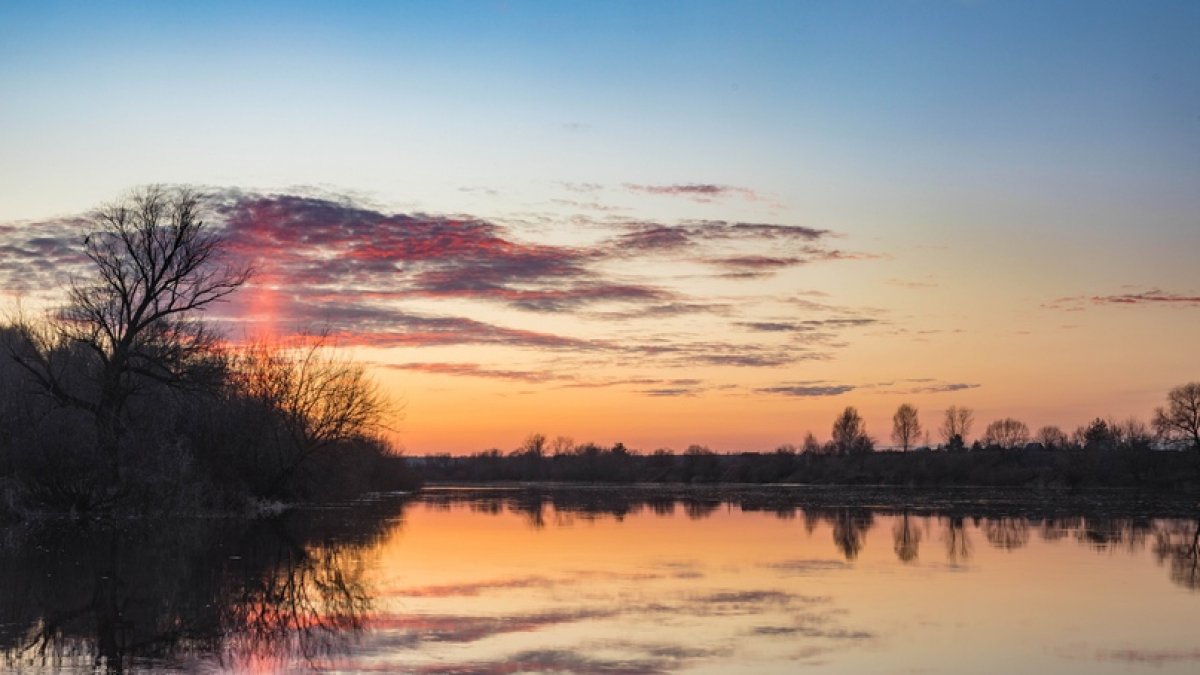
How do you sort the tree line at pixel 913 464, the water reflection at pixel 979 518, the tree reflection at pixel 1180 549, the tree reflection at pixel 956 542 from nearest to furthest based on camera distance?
the tree reflection at pixel 1180 549
the tree reflection at pixel 956 542
the water reflection at pixel 979 518
the tree line at pixel 913 464

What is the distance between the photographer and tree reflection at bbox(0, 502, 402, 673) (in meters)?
12.7

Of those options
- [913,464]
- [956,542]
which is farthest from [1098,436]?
[956,542]

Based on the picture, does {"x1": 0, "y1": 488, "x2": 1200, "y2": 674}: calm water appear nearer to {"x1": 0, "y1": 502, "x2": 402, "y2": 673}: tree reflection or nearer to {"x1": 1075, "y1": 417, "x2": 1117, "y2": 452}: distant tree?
{"x1": 0, "y1": 502, "x2": 402, "y2": 673}: tree reflection

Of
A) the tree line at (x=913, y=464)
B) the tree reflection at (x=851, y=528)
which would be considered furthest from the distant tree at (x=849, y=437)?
the tree reflection at (x=851, y=528)

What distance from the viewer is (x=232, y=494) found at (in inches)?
1801

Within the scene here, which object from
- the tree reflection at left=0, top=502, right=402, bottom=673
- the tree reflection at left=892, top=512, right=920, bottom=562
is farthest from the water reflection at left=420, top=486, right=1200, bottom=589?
the tree reflection at left=0, top=502, right=402, bottom=673

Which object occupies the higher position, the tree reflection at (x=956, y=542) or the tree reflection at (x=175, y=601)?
the tree reflection at (x=956, y=542)

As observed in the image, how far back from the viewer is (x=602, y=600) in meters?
17.6

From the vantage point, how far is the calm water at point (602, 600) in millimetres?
12781

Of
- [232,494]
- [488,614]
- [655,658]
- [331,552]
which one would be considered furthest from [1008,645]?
[232,494]

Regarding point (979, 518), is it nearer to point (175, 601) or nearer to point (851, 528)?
point (851, 528)

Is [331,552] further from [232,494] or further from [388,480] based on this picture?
[388,480]

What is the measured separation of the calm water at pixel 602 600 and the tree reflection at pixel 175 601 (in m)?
0.07

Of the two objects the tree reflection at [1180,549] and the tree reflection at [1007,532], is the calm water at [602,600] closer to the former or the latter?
the tree reflection at [1180,549]
